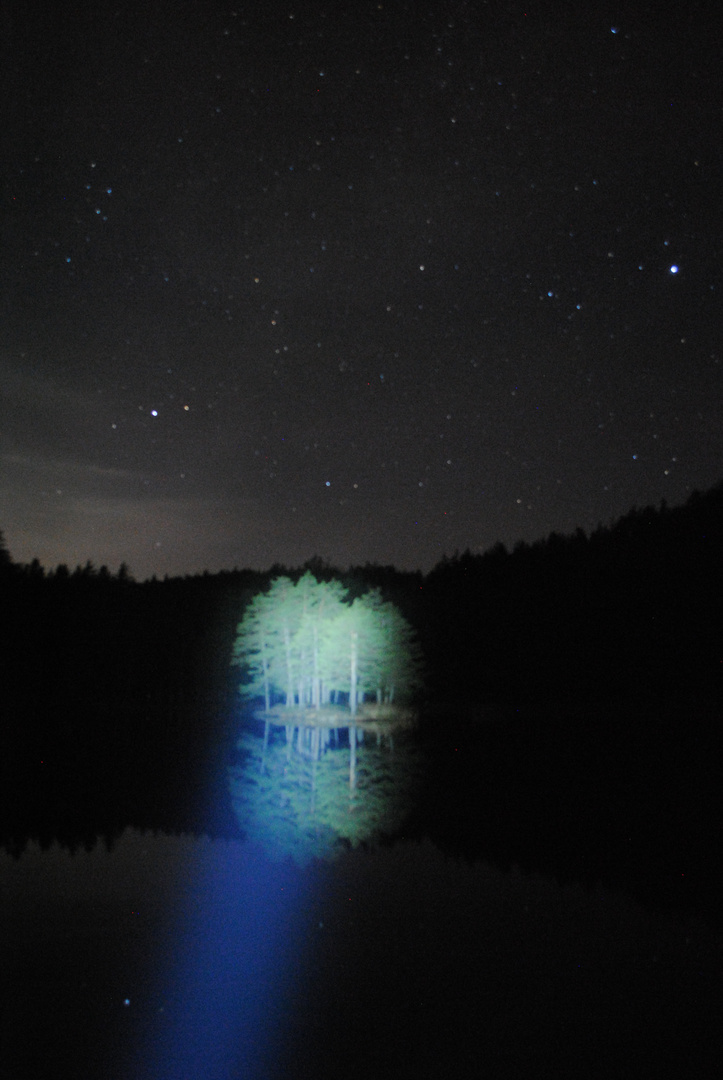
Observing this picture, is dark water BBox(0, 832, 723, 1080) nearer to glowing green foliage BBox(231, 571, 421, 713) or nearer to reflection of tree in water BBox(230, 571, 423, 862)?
reflection of tree in water BBox(230, 571, 423, 862)

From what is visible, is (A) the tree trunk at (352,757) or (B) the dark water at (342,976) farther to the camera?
(A) the tree trunk at (352,757)

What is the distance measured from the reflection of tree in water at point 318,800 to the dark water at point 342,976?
1855 millimetres

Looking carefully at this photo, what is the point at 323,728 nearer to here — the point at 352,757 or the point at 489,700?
the point at 352,757

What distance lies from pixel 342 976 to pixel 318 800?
377 inches

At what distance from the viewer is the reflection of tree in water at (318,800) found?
41.7 ft

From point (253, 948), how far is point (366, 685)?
40.6 metres

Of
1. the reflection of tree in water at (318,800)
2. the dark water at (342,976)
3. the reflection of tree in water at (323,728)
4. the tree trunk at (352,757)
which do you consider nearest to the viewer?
the dark water at (342,976)

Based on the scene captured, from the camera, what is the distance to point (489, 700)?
58.3m

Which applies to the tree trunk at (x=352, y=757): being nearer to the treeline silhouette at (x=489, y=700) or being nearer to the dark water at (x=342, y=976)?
the treeline silhouette at (x=489, y=700)

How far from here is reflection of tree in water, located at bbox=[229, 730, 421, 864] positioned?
12703 mm

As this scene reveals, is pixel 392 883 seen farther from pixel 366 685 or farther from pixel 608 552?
pixel 608 552

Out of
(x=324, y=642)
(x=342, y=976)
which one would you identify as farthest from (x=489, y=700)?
(x=342, y=976)

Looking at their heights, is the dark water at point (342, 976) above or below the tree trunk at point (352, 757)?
above

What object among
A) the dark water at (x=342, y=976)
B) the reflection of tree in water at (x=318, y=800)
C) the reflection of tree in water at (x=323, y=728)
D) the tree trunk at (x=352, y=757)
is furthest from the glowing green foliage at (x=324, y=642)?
the dark water at (x=342, y=976)
